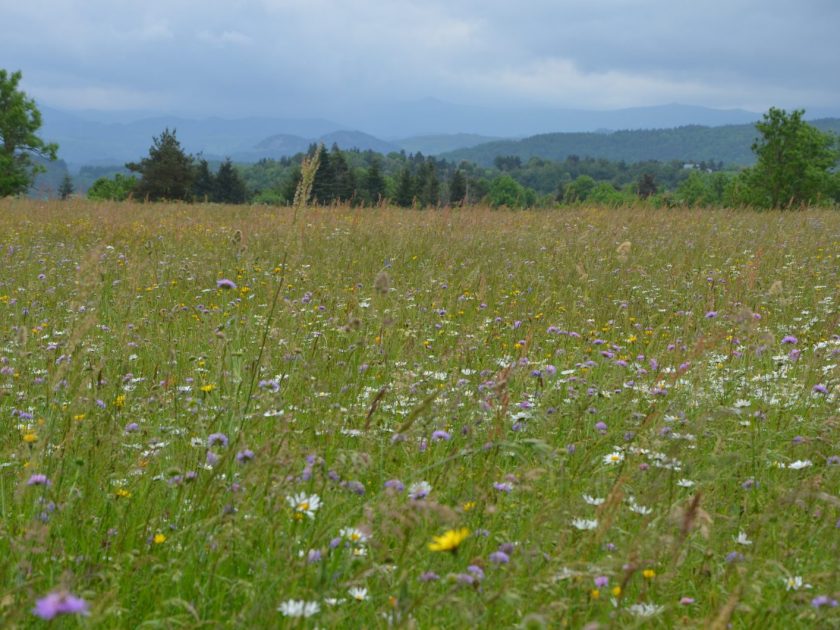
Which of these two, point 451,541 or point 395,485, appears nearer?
point 451,541

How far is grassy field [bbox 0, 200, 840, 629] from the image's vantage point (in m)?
1.71

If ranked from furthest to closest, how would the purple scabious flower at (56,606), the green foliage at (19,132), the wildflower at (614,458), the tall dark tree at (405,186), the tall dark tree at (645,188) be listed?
the tall dark tree at (405,186)
the green foliage at (19,132)
the tall dark tree at (645,188)
the wildflower at (614,458)
the purple scabious flower at (56,606)

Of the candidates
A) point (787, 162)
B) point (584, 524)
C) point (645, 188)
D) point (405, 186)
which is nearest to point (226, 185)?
point (405, 186)

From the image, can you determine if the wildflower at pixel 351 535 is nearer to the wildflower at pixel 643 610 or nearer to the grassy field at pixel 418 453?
the grassy field at pixel 418 453

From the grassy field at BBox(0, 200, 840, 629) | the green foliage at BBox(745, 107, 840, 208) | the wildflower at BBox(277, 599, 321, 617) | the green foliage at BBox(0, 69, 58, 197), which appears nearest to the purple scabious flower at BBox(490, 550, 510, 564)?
the grassy field at BBox(0, 200, 840, 629)

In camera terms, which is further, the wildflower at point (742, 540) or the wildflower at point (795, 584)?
the wildflower at point (742, 540)

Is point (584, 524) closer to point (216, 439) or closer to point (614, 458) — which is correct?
point (614, 458)

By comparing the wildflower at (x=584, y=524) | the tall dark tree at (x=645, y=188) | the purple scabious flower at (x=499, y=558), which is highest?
the tall dark tree at (x=645, y=188)

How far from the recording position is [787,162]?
137 feet

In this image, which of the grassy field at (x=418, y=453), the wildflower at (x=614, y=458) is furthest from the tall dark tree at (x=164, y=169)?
the wildflower at (x=614, y=458)

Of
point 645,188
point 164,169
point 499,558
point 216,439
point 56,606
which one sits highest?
point 645,188

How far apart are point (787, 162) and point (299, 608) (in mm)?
47492

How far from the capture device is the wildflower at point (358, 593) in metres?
1.71

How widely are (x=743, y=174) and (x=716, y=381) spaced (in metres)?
46.7
